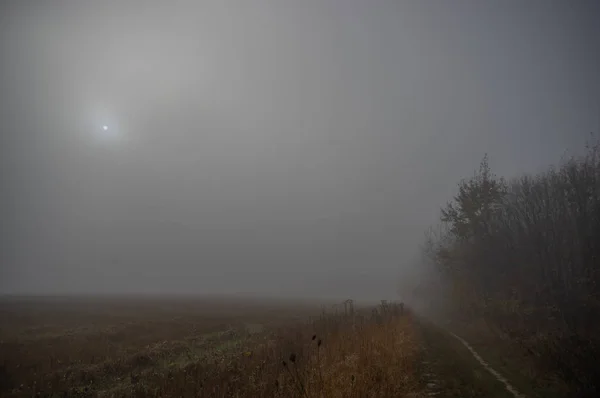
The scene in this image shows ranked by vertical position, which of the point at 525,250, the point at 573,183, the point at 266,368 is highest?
the point at 573,183

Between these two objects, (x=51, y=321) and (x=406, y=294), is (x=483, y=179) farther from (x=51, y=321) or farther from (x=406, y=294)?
(x=406, y=294)

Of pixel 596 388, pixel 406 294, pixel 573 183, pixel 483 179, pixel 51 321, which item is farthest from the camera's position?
pixel 406 294

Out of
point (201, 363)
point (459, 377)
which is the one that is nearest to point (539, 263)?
point (459, 377)

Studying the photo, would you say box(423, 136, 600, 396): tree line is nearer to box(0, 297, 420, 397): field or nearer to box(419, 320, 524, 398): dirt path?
box(419, 320, 524, 398): dirt path

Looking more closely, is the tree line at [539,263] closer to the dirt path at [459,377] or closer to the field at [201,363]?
the dirt path at [459,377]

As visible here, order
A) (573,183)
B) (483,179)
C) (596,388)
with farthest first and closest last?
(483,179) → (573,183) → (596,388)

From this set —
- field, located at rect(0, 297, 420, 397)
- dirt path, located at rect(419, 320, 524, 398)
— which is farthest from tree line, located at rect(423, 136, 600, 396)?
field, located at rect(0, 297, 420, 397)

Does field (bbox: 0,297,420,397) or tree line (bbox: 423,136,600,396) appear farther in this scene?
tree line (bbox: 423,136,600,396)

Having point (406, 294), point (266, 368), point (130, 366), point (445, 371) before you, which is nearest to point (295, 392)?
point (266, 368)

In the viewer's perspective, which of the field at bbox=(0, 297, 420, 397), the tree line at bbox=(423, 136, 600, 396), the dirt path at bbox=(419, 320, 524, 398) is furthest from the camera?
the tree line at bbox=(423, 136, 600, 396)

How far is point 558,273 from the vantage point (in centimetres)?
2586

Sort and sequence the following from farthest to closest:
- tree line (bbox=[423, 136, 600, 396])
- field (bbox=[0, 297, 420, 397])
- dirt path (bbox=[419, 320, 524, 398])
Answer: tree line (bbox=[423, 136, 600, 396])
dirt path (bbox=[419, 320, 524, 398])
field (bbox=[0, 297, 420, 397])

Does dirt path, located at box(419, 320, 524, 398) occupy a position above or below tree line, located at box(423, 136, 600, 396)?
below

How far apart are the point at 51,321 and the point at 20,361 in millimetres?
26232
